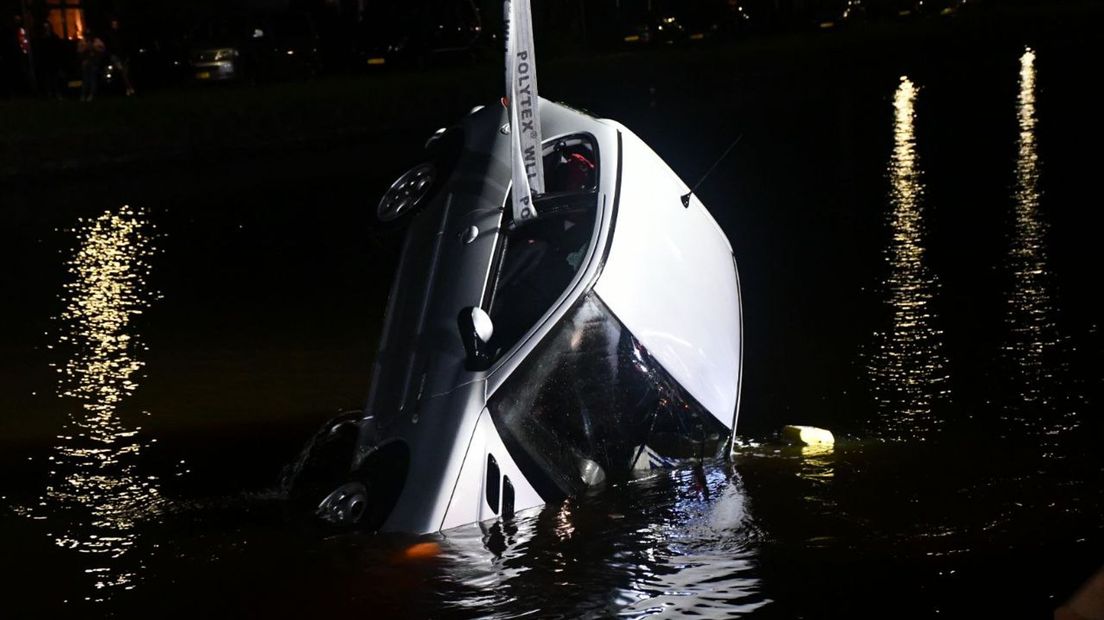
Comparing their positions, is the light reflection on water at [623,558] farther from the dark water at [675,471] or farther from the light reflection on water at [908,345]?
the light reflection on water at [908,345]

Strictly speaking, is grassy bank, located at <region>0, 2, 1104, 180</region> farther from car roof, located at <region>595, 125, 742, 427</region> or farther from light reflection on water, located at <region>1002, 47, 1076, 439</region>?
car roof, located at <region>595, 125, 742, 427</region>

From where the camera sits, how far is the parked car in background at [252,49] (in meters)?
31.2

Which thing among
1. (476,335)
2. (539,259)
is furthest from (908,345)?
(476,335)

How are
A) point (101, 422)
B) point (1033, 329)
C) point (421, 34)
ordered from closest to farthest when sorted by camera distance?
point (101, 422) → point (1033, 329) → point (421, 34)

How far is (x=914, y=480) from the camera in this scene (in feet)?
23.6

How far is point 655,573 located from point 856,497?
1277 millimetres

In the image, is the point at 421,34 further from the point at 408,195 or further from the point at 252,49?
the point at 408,195

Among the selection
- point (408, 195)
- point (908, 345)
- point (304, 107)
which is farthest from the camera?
point (304, 107)

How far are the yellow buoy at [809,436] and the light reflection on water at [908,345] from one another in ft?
1.03

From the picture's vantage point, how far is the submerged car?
627 cm

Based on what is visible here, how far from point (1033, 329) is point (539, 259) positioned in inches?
167

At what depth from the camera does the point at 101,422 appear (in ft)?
29.2

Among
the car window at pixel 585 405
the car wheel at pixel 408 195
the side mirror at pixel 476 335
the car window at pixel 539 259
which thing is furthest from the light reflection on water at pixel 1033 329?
the car wheel at pixel 408 195

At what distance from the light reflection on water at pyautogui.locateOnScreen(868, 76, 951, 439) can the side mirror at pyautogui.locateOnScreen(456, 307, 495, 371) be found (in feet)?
8.14
